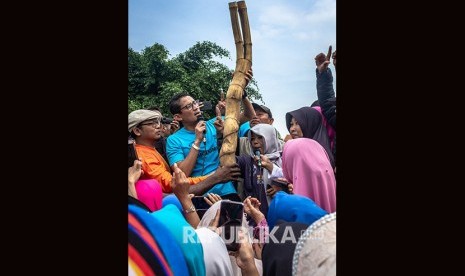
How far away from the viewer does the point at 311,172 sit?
2676mm

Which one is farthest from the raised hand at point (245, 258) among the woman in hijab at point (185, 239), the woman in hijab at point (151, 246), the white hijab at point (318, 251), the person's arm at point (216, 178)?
the person's arm at point (216, 178)

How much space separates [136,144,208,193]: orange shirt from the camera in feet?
9.84

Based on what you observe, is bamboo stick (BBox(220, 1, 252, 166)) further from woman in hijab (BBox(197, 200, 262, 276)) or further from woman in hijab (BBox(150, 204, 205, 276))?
woman in hijab (BBox(150, 204, 205, 276))

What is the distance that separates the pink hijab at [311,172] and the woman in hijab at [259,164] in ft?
2.08

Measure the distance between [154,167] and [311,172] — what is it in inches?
40.8

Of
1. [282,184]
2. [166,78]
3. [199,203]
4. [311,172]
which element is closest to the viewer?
[311,172]

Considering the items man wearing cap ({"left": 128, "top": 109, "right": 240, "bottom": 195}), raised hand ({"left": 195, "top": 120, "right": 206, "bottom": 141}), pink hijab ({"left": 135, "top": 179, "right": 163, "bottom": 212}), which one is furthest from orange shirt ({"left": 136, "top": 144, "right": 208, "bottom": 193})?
pink hijab ({"left": 135, "top": 179, "right": 163, "bottom": 212})

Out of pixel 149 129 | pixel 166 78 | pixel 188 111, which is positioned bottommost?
pixel 149 129

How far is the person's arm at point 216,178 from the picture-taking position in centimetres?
325

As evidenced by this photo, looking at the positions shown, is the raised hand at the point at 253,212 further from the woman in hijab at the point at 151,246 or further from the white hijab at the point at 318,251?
the white hijab at the point at 318,251

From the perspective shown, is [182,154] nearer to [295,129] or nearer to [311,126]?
[295,129]

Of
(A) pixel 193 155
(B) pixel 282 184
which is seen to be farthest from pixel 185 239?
(A) pixel 193 155
